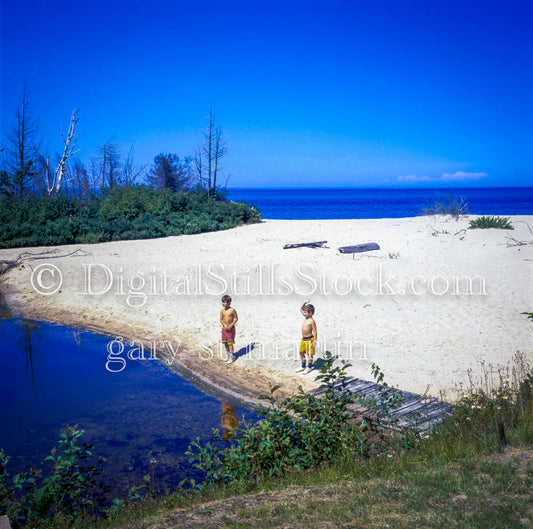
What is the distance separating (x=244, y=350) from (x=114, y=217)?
605 inches

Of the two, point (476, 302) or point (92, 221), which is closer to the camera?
point (476, 302)

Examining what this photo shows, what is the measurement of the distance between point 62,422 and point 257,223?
65.8 ft

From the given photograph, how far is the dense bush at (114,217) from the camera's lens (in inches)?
779

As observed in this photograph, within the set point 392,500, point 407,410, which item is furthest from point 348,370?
point 392,500

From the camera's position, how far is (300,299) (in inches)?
501

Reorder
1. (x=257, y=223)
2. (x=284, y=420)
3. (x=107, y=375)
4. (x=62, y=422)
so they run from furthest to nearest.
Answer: (x=257, y=223) → (x=107, y=375) → (x=62, y=422) → (x=284, y=420)

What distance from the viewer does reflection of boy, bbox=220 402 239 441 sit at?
22.5ft

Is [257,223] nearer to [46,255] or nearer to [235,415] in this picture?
[46,255]

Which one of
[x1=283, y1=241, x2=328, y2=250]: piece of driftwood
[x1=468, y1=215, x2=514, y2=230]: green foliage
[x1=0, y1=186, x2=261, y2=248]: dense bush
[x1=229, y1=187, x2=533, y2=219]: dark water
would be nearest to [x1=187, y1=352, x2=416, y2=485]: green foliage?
[x1=283, y1=241, x2=328, y2=250]: piece of driftwood

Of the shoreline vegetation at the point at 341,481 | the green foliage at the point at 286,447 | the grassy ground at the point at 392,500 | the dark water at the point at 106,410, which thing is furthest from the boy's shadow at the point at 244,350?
the grassy ground at the point at 392,500

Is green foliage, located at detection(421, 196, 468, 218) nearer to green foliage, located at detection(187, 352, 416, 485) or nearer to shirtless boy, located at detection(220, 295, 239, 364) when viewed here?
shirtless boy, located at detection(220, 295, 239, 364)

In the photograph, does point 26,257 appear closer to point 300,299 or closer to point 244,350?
point 300,299

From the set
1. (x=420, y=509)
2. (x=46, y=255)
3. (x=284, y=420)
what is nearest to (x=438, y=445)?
(x=420, y=509)

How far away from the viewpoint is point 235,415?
7.39m
